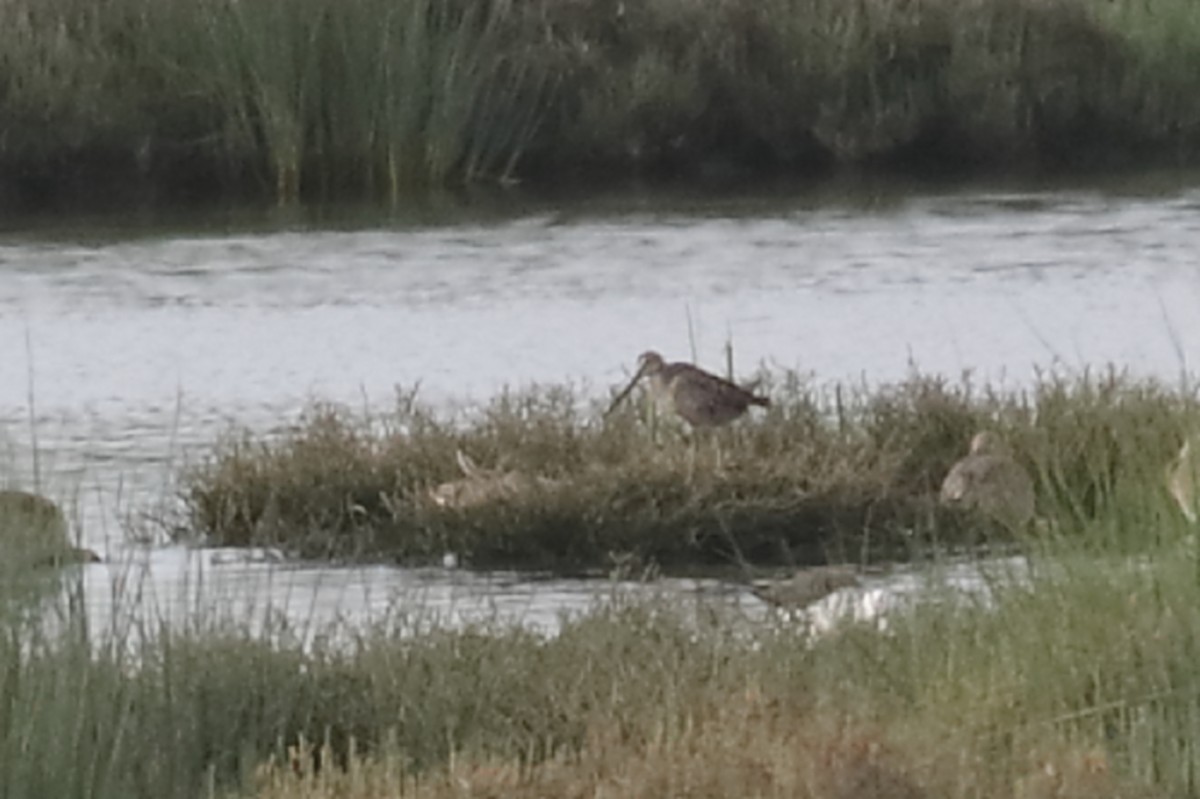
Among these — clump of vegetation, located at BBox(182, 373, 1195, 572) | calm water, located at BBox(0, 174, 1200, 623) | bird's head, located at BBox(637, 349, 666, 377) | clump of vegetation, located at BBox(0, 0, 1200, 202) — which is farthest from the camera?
clump of vegetation, located at BBox(0, 0, 1200, 202)

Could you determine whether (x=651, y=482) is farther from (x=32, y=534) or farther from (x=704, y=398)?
(x=32, y=534)

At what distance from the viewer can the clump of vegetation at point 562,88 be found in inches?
987

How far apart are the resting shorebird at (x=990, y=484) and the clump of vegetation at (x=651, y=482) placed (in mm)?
120

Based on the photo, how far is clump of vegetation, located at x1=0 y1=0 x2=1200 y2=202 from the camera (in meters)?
25.1

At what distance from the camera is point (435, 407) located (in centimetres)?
1623

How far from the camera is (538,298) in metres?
21.3

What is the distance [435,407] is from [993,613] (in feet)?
26.4

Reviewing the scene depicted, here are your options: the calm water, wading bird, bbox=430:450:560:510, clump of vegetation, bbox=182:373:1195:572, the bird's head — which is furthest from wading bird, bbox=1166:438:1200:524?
the calm water

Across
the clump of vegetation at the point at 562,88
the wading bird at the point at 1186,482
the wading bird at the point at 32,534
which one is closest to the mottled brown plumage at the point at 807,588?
the wading bird at the point at 1186,482

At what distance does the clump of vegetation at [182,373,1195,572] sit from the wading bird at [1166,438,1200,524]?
3493 mm

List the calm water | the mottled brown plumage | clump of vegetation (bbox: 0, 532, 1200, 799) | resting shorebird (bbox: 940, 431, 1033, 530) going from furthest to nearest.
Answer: the calm water → resting shorebird (bbox: 940, 431, 1033, 530) → the mottled brown plumage → clump of vegetation (bbox: 0, 532, 1200, 799)

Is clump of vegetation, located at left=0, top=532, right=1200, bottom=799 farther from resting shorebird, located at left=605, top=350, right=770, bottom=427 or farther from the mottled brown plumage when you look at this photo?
resting shorebird, located at left=605, top=350, right=770, bottom=427

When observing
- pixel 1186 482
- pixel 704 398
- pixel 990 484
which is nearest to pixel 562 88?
pixel 704 398

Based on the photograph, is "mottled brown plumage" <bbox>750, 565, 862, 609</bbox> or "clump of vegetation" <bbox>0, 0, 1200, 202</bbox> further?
"clump of vegetation" <bbox>0, 0, 1200, 202</bbox>
